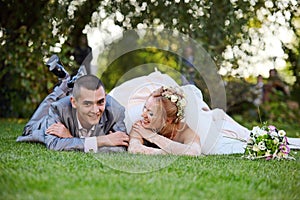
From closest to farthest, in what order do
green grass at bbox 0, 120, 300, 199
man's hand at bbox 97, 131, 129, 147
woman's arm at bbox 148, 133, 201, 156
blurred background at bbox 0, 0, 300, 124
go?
green grass at bbox 0, 120, 300, 199
man's hand at bbox 97, 131, 129, 147
woman's arm at bbox 148, 133, 201, 156
blurred background at bbox 0, 0, 300, 124

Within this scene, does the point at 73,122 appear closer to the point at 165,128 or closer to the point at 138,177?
the point at 165,128

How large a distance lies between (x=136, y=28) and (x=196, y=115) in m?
2.33

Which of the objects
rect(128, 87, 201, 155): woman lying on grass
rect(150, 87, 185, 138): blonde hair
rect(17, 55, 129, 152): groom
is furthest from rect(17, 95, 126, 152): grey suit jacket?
rect(150, 87, 185, 138): blonde hair

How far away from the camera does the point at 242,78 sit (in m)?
7.60

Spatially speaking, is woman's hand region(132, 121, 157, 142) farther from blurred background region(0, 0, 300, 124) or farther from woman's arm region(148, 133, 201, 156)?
blurred background region(0, 0, 300, 124)

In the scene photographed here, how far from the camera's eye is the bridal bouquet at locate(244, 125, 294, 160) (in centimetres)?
345

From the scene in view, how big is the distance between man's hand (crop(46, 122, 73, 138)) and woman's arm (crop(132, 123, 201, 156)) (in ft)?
1.47

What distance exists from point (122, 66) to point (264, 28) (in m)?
3.21

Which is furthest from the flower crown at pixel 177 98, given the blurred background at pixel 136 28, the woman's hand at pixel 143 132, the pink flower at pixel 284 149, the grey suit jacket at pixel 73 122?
the blurred background at pixel 136 28

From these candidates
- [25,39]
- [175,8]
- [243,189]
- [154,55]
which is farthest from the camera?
[25,39]

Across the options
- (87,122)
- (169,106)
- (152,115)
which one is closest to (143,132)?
(152,115)

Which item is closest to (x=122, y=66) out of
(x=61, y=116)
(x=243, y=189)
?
(x=61, y=116)

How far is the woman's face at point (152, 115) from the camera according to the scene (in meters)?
3.56

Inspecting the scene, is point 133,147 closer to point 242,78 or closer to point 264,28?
point 264,28
